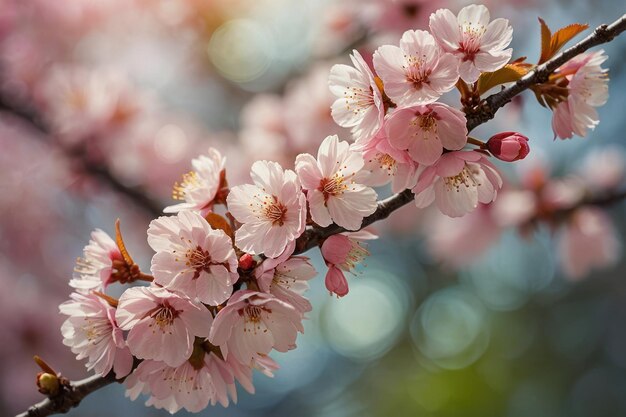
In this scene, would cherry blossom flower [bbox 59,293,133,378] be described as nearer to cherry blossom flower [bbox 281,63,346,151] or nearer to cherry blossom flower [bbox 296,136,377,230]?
cherry blossom flower [bbox 296,136,377,230]

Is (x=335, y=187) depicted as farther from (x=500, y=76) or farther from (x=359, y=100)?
(x=500, y=76)

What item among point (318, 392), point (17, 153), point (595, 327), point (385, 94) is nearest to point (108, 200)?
point (17, 153)

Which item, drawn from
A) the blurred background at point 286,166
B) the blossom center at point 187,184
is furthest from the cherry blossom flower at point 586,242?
the blossom center at point 187,184

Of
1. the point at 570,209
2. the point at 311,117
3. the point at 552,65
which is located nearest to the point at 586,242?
the point at 570,209

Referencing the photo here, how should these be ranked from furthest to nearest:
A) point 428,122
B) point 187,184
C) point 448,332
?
point 448,332
point 187,184
point 428,122

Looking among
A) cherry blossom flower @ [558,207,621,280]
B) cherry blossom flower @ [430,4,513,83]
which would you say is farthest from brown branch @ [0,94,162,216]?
cherry blossom flower @ [430,4,513,83]

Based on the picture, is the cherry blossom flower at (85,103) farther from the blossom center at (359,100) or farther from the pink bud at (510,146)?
the pink bud at (510,146)
